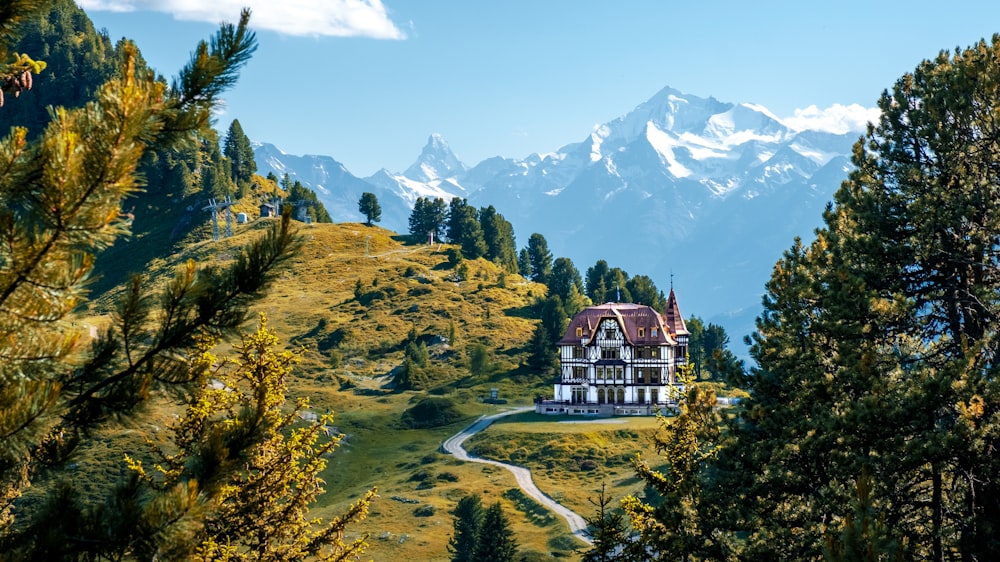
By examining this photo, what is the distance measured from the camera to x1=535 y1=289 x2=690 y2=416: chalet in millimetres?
121312

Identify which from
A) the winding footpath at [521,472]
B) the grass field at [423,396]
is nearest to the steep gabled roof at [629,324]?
the winding footpath at [521,472]

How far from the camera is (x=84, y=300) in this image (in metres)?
9.15

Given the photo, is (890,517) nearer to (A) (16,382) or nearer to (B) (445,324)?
(A) (16,382)

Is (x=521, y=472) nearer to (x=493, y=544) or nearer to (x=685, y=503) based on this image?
(x=493, y=544)

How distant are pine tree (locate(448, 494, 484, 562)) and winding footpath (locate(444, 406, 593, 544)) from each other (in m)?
11.5

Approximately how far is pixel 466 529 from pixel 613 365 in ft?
188

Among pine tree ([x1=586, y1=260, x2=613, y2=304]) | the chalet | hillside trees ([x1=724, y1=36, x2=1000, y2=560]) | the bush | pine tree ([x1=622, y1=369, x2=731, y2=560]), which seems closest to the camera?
hillside trees ([x1=724, y1=36, x2=1000, y2=560])

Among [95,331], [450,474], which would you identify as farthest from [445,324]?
[95,331]

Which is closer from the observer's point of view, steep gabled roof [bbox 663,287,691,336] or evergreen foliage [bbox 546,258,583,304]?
steep gabled roof [bbox 663,287,691,336]

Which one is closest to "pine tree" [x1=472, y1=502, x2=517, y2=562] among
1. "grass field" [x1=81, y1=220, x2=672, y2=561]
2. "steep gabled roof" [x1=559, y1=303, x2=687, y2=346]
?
"grass field" [x1=81, y1=220, x2=672, y2=561]

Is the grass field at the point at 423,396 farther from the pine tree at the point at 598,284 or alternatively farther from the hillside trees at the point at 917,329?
the hillside trees at the point at 917,329

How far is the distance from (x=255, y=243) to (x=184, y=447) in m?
13.4

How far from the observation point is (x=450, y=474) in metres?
96.4

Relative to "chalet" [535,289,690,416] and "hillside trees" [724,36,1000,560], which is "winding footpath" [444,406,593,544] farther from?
"hillside trees" [724,36,1000,560]
